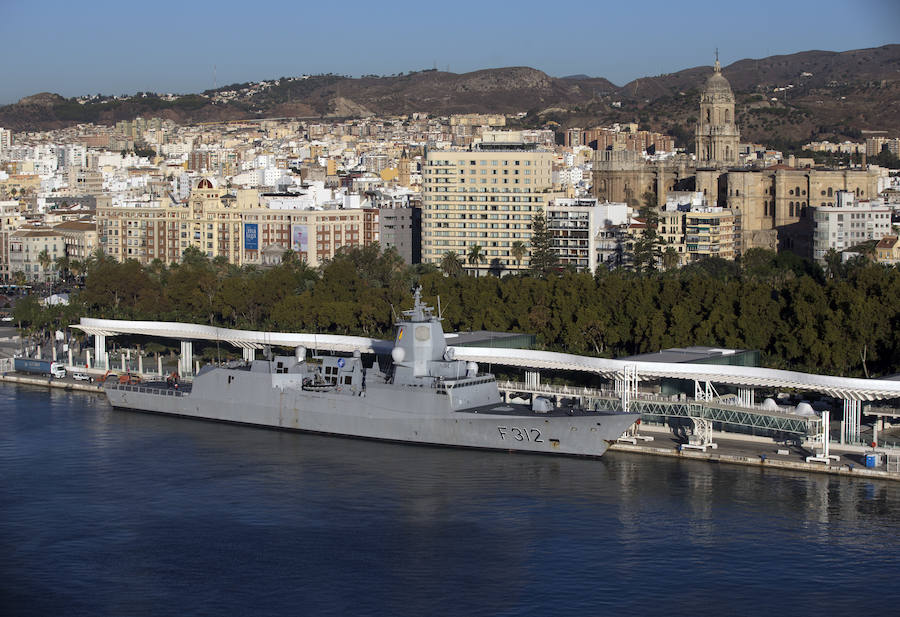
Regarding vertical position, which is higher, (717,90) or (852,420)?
(717,90)

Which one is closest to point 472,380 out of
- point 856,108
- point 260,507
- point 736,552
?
point 260,507

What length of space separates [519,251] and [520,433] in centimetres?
3590

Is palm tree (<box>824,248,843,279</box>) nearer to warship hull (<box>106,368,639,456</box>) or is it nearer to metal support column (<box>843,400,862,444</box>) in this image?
metal support column (<box>843,400,862,444</box>)

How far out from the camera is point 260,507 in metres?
28.1

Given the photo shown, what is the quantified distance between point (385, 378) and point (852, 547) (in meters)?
14.1

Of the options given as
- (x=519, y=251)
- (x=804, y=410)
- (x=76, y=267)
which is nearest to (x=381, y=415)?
(x=804, y=410)

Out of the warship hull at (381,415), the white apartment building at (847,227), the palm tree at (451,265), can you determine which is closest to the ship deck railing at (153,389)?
the warship hull at (381,415)

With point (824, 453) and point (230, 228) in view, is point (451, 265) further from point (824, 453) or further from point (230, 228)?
point (824, 453)

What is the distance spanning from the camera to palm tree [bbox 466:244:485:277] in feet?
228

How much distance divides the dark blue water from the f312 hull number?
0.46 meters

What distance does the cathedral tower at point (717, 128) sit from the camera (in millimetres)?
94750

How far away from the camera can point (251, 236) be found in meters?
75.8

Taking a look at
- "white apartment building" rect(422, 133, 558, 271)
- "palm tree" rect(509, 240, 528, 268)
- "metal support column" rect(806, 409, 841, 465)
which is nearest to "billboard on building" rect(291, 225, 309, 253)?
"white apartment building" rect(422, 133, 558, 271)

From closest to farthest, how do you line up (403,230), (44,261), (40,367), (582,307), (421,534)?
(421,534)
(582,307)
(40,367)
(403,230)
(44,261)
